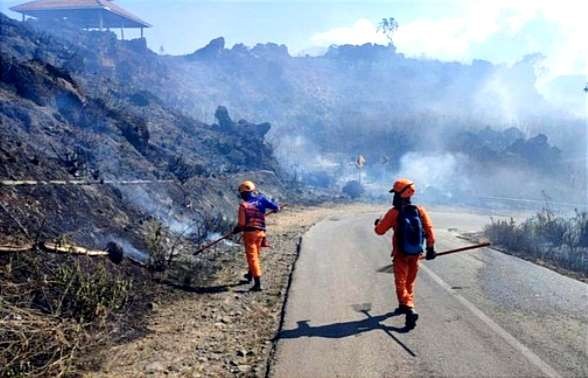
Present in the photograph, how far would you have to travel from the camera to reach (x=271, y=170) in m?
33.7

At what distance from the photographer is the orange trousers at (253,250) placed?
324 inches

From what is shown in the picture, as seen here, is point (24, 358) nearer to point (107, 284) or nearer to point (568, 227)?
point (107, 284)

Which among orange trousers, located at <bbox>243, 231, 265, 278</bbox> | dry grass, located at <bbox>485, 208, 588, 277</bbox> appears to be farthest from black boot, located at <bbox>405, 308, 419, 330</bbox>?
dry grass, located at <bbox>485, 208, 588, 277</bbox>

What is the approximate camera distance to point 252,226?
330 inches

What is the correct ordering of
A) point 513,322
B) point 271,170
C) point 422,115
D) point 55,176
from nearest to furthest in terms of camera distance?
→ point 513,322 < point 55,176 < point 271,170 < point 422,115

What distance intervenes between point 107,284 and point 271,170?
90.0 feet

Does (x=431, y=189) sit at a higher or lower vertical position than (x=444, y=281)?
lower

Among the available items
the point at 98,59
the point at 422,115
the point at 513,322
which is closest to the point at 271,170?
the point at 98,59

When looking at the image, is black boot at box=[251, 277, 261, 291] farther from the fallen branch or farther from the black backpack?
the black backpack

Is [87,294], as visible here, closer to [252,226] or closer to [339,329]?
[339,329]

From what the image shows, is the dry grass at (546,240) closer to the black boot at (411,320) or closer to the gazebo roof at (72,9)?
the black boot at (411,320)

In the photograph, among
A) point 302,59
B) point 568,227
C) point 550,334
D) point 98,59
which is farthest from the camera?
point 302,59

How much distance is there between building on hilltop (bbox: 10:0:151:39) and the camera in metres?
51.0

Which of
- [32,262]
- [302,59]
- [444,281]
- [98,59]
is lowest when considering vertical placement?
[444,281]
